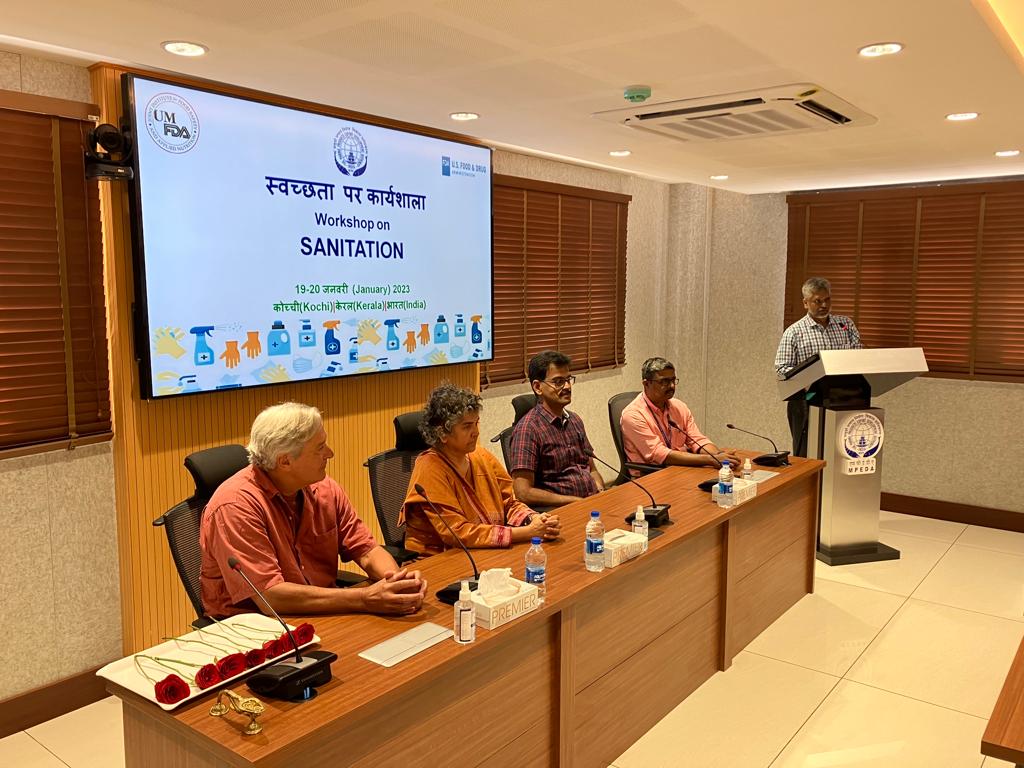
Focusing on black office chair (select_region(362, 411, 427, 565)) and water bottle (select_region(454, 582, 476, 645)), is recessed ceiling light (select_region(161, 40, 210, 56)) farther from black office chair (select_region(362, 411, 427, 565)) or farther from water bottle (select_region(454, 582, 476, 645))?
water bottle (select_region(454, 582, 476, 645))

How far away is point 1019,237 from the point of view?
5.57 meters

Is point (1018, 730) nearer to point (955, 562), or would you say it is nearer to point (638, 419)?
point (638, 419)

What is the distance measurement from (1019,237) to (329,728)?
5.83m

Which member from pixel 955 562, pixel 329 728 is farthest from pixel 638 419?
pixel 329 728

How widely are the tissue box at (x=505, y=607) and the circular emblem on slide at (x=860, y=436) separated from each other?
3058 millimetres

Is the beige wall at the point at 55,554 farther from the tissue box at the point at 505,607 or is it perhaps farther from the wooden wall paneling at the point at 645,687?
the wooden wall paneling at the point at 645,687

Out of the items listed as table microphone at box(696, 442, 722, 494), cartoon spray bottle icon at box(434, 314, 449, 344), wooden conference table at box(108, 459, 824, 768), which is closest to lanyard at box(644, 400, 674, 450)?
table microphone at box(696, 442, 722, 494)

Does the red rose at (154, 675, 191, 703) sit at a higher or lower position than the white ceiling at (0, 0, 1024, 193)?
lower

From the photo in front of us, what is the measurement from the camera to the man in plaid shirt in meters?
3.76

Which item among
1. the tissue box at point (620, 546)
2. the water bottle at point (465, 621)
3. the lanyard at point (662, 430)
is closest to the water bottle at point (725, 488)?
the tissue box at point (620, 546)

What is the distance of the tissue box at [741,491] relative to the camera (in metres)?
3.44

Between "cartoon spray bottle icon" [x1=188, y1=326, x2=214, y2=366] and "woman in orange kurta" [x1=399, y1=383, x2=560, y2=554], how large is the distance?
1139 mm

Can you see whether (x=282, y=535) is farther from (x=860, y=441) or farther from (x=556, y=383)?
(x=860, y=441)

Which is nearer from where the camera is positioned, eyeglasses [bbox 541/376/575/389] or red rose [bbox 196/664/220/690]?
red rose [bbox 196/664/220/690]
